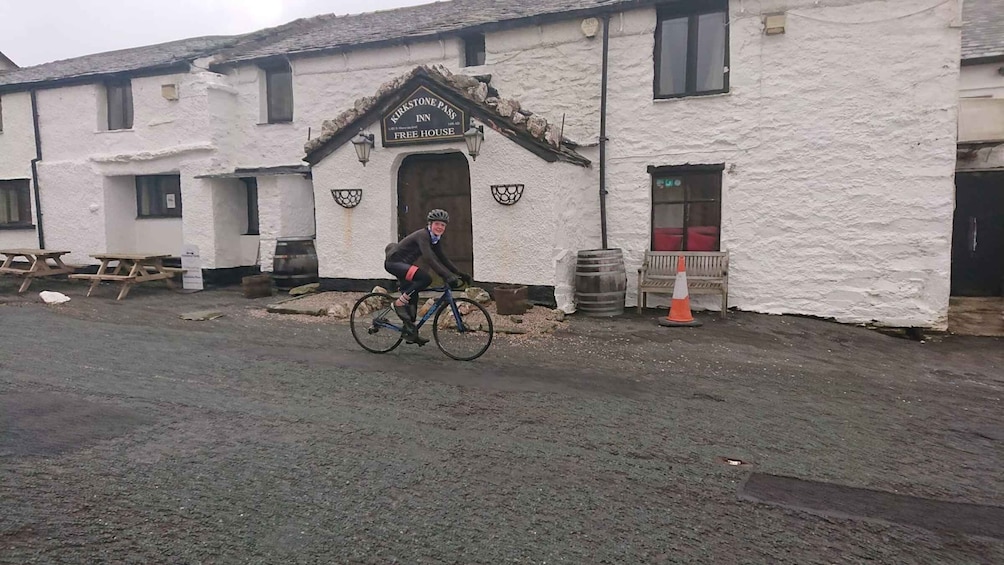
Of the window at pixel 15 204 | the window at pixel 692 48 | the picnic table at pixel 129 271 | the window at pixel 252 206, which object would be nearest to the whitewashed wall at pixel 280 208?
the window at pixel 252 206

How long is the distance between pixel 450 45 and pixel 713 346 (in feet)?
23.9

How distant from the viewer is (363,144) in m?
10.5

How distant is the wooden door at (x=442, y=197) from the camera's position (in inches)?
426

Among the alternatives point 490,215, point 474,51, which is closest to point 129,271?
point 490,215

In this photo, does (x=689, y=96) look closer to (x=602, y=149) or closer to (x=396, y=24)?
(x=602, y=149)

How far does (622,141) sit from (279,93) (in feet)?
24.6

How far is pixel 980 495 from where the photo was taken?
3826 millimetres

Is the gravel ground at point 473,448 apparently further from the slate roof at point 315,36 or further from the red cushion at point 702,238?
the slate roof at point 315,36

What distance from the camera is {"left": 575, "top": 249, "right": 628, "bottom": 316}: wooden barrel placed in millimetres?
9836

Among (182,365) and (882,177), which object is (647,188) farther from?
(182,365)

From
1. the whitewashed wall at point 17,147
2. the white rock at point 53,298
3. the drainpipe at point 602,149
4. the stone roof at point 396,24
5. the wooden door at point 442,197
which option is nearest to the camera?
the drainpipe at point 602,149

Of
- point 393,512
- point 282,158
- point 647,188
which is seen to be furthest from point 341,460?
point 282,158

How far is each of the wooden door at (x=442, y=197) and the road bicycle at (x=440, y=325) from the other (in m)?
3.53

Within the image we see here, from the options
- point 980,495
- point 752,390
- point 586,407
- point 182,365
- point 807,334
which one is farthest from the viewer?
point 807,334
